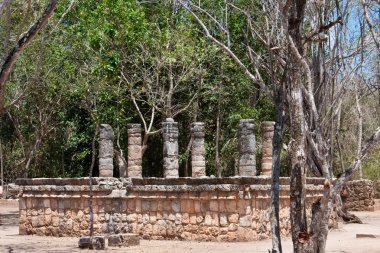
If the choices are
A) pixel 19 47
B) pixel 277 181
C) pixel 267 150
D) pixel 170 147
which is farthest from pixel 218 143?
pixel 277 181

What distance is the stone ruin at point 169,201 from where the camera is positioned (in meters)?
14.6

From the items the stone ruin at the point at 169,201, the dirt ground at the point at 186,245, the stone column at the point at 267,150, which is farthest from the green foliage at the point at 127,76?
the dirt ground at the point at 186,245

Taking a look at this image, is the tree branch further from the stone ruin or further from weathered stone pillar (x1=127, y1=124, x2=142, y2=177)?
weathered stone pillar (x1=127, y1=124, x2=142, y2=177)

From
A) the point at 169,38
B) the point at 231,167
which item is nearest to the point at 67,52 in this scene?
the point at 169,38

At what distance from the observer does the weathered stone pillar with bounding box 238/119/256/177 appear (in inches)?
677

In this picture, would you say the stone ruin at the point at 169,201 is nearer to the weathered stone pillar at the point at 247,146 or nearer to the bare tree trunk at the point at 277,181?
the weathered stone pillar at the point at 247,146

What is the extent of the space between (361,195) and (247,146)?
9.56 m

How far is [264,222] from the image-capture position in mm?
15086

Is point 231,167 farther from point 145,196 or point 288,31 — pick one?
point 288,31

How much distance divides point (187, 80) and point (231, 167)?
177 inches

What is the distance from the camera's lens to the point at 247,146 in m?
17.3

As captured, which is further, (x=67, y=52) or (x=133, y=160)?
(x=67, y=52)

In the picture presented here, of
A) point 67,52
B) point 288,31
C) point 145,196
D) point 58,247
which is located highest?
point 67,52

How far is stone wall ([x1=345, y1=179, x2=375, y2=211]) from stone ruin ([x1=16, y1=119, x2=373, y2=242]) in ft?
24.7
